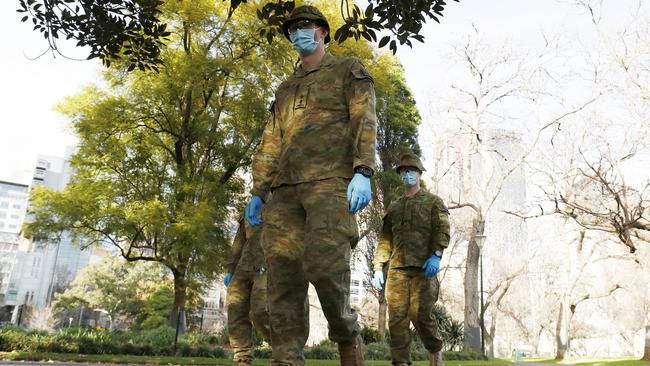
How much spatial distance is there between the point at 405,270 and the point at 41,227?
569 inches

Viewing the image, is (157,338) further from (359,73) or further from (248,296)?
(359,73)

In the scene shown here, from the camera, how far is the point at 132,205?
53.0 ft

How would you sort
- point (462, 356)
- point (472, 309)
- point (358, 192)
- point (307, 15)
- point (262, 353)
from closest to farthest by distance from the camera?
1. point (358, 192)
2. point (307, 15)
3. point (262, 353)
4. point (462, 356)
5. point (472, 309)

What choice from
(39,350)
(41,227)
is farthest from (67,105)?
(39,350)

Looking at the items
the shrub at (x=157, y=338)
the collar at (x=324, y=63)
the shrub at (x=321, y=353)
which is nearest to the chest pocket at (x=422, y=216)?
the collar at (x=324, y=63)

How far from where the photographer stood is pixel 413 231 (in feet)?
21.1

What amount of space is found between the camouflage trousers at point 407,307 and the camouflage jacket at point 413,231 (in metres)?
0.18

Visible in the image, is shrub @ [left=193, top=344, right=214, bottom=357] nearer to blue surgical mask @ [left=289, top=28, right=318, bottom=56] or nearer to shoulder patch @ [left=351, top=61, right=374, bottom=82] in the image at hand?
blue surgical mask @ [left=289, top=28, right=318, bottom=56]

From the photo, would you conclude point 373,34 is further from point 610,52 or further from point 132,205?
point 610,52

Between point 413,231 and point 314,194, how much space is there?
339cm

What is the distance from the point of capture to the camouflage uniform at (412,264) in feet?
20.2

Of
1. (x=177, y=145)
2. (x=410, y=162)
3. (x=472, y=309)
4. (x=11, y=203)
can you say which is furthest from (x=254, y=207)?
(x=11, y=203)

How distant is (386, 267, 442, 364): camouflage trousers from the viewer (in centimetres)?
611

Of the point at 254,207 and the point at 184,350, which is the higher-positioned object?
the point at 254,207
